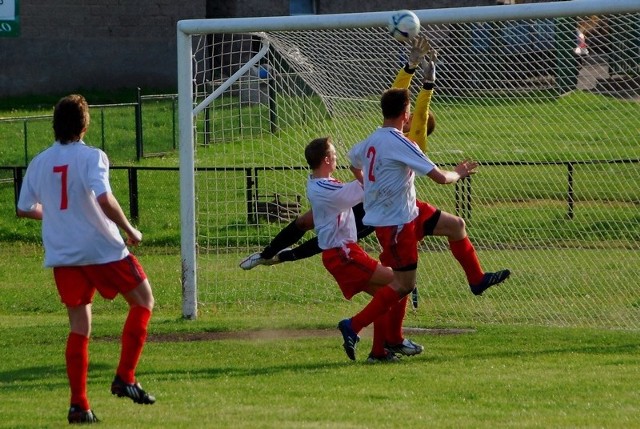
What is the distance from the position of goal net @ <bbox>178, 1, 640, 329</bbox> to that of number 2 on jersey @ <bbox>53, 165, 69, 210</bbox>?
4.48m

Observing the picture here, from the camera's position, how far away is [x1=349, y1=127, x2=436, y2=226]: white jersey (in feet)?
28.6

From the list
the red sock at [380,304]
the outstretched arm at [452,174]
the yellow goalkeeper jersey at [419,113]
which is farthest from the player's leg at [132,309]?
the yellow goalkeeper jersey at [419,113]

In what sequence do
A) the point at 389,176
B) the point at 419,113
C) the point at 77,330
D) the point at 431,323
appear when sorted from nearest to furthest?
the point at 77,330
the point at 389,176
the point at 419,113
the point at 431,323

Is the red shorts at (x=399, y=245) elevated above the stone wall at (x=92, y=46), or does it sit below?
above

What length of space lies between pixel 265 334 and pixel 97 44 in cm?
2137

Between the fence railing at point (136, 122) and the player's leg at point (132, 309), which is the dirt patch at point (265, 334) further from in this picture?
the fence railing at point (136, 122)

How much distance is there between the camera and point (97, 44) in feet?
102

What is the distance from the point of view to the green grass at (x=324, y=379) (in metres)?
7.09

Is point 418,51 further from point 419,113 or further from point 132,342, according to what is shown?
point 132,342

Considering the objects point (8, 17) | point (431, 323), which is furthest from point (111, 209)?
point (431, 323)

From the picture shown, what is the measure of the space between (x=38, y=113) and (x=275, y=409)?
21514 millimetres

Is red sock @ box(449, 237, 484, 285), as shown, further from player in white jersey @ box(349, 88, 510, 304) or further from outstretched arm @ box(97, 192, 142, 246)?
outstretched arm @ box(97, 192, 142, 246)

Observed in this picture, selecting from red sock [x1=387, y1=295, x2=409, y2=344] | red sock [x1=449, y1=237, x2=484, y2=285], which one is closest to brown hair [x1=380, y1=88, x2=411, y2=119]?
red sock [x1=449, y1=237, x2=484, y2=285]

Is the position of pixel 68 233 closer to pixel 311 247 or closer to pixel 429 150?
pixel 311 247
